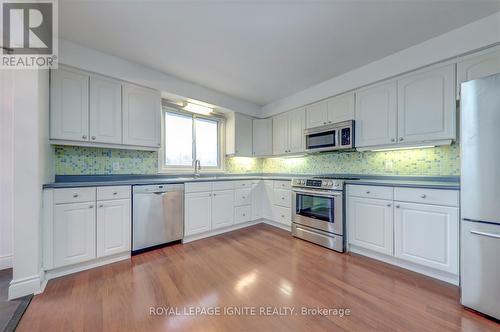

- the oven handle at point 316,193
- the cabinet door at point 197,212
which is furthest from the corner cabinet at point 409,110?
the cabinet door at point 197,212

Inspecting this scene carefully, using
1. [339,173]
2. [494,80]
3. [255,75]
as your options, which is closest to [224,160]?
[255,75]

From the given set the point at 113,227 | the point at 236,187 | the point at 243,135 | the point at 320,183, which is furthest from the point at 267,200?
the point at 113,227

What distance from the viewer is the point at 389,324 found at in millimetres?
1369

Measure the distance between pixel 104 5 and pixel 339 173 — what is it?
138 inches

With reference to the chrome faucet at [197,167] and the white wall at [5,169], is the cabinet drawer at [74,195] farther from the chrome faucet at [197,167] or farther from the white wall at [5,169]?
the chrome faucet at [197,167]

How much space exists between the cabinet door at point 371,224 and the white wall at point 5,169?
3946 mm

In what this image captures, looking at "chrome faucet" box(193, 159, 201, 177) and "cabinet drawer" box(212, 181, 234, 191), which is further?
"chrome faucet" box(193, 159, 201, 177)

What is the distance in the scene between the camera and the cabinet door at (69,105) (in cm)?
214

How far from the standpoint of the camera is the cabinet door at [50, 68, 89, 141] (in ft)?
7.02

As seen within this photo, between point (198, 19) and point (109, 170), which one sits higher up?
point (198, 19)

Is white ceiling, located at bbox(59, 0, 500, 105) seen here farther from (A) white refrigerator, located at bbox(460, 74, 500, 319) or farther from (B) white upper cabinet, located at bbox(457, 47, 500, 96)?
(A) white refrigerator, located at bbox(460, 74, 500, 319)

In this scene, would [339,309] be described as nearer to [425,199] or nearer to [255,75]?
[425,199]

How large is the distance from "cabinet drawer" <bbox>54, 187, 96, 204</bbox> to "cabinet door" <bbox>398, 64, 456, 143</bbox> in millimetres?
3572

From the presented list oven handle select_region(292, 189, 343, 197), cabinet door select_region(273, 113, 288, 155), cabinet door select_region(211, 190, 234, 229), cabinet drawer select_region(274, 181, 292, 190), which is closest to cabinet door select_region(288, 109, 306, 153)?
cabinet door select_region(273, 113, 288, 155)
